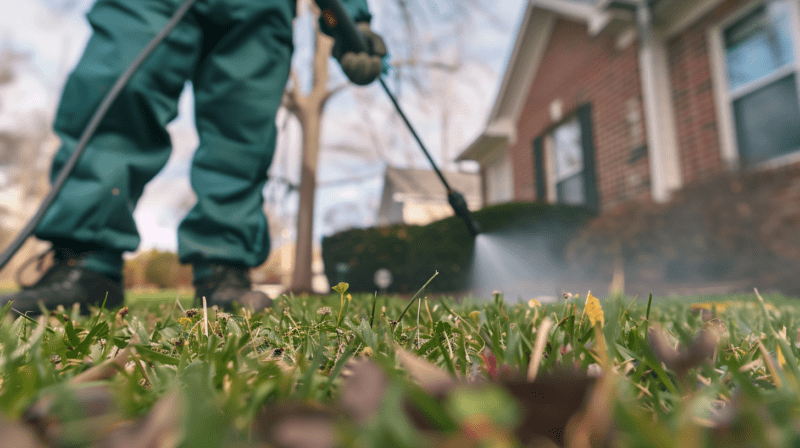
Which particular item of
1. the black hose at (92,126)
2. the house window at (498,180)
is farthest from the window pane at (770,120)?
the house window at (498,180)

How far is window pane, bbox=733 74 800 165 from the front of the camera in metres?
4.99

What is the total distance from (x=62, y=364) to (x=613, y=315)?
0.80 metres

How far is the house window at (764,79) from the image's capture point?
5.02 meters

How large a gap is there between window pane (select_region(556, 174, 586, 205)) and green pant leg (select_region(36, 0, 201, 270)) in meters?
7.03

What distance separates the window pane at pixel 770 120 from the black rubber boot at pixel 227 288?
5358 millimetres

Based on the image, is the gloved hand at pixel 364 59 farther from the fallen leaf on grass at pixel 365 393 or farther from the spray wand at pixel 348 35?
the fallen leaf on grass at pixel 365 393

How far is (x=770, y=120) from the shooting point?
5207 millimetres

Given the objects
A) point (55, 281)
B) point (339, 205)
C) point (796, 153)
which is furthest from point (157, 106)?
point (339, 205)

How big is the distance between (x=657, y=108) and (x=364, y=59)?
523cm

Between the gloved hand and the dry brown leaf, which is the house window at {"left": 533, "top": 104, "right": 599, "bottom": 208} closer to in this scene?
the gloved hand

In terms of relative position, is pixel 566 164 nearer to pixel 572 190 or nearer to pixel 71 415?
pixel 572 190

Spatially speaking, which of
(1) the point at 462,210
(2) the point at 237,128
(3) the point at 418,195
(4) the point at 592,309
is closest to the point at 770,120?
(1) the point at 462,210

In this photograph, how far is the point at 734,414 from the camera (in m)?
0.36

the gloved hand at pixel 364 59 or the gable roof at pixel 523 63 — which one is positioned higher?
the gable roof at pixel 523 63
